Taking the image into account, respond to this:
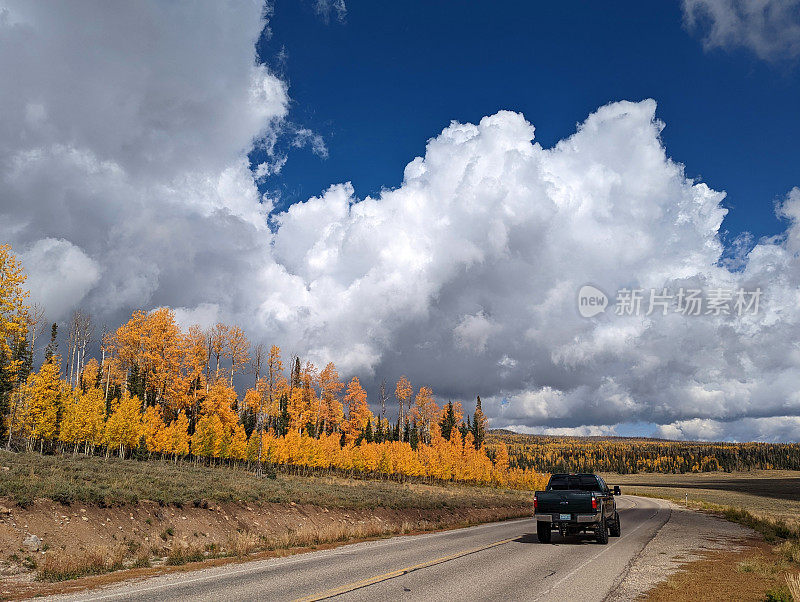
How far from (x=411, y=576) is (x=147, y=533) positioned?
11.5 metres

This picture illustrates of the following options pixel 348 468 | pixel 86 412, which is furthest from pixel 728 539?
pixel 348 468

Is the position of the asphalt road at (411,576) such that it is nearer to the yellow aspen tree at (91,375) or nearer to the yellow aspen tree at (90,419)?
the yellow aspen tree at (90,419)

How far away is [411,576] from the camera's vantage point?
1120cm

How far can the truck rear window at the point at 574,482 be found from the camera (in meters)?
19.5

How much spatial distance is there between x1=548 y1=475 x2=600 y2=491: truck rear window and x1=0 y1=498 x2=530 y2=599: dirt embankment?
6422mm

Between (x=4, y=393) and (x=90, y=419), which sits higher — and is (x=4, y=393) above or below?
above

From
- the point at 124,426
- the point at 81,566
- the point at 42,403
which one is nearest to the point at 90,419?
the point at 124,426

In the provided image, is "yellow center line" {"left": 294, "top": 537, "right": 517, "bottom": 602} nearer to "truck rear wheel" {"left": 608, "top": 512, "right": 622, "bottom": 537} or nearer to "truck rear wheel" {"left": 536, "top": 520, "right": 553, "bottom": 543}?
"truck rear wheel" {"left": 536, "top": 520, "right": 553, "bottom": 543}

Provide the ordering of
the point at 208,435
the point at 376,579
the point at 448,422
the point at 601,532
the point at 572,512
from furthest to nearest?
the point at 448,422 → the point at 208,435 → the point at 601,532 → the point at 572,512 → the point at 376,579

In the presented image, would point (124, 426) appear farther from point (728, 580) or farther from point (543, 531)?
point (728, 580)

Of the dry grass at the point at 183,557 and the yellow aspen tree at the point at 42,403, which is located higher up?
the yellow aspen tree at the point at 42,403

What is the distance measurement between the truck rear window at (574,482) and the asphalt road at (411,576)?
8.74 feet

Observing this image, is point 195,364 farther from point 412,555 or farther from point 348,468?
point 412,555

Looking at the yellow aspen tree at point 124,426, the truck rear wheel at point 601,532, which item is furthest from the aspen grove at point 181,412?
the truck rear wheel at point 601,532
